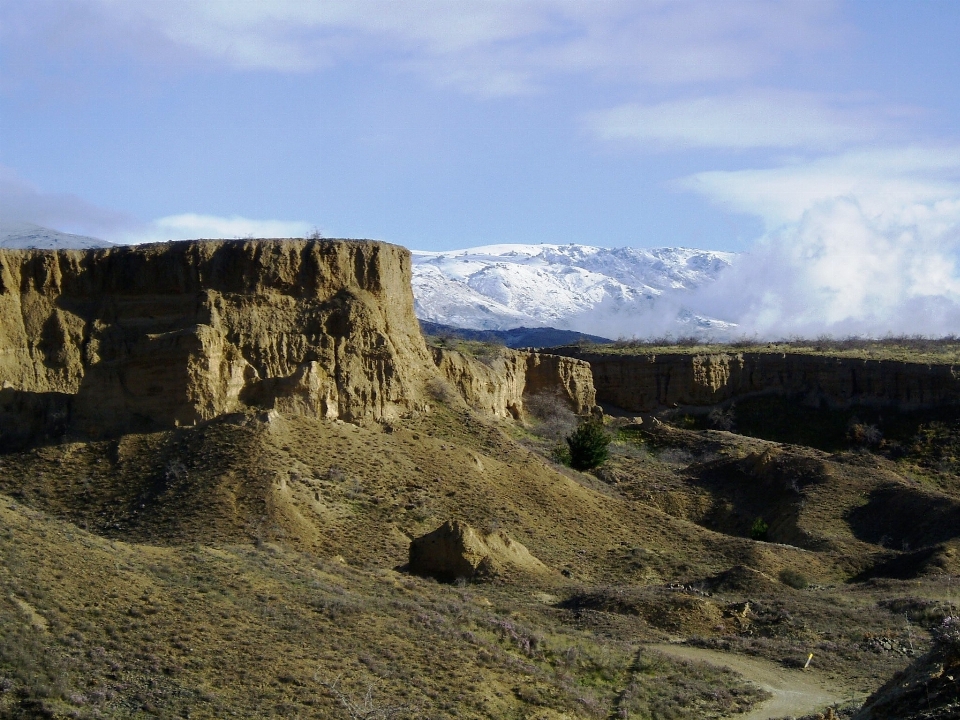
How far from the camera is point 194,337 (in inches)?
1561

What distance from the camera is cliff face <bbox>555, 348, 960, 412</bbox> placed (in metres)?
72.4

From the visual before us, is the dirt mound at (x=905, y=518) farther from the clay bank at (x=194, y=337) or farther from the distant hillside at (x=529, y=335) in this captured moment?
the distant hillside at (x=529, y=335)

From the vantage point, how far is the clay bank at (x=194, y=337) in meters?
39.4

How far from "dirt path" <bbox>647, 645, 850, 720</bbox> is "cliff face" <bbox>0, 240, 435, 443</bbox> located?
14865 mm

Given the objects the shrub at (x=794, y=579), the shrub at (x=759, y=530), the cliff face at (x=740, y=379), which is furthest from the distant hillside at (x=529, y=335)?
the shrub at (x=794, y=579)

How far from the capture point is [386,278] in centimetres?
4525

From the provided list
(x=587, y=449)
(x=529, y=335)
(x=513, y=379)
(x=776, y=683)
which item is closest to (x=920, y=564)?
(x=587, y=449)

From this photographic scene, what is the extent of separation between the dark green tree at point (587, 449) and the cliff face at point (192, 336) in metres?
9.80

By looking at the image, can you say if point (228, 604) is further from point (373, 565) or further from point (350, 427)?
point (350, 427)

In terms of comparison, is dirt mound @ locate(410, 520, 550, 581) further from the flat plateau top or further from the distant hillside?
the distant hillside

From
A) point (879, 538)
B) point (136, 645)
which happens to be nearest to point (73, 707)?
point (136, 645)

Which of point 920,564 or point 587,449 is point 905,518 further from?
point 587,449

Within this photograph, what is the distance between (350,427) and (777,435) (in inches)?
1378

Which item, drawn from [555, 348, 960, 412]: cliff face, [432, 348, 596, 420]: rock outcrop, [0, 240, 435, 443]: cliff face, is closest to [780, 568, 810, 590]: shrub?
[0, 240, 435, 443]: cliff face
